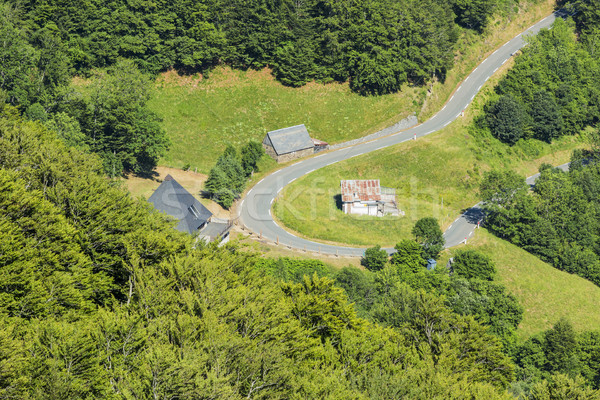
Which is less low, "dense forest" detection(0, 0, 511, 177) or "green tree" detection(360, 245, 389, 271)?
"dense forest" detection(0, 0, 511, 177)

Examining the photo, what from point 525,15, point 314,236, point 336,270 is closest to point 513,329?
point 336,270

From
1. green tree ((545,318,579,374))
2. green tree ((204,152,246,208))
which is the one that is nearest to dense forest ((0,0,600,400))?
green tree ((545,318,579,374))

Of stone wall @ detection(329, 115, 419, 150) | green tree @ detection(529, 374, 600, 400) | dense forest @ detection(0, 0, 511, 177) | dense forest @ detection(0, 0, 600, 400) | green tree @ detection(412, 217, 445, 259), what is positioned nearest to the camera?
dense forest @ detection(0, 0, 600, 400)

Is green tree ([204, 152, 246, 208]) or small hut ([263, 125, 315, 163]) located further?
small hut ([263, 125, 315, 163])

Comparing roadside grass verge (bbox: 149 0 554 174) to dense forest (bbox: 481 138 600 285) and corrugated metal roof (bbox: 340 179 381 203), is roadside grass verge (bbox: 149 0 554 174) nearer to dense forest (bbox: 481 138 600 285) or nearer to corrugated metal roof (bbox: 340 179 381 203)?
corrugated metal roof (bbox: 340 179 381 203)

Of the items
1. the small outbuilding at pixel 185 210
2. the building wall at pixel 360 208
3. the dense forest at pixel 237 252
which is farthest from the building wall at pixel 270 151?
the small outbuilding at pixel 185 210

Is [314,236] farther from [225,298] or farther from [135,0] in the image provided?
[135,0]
